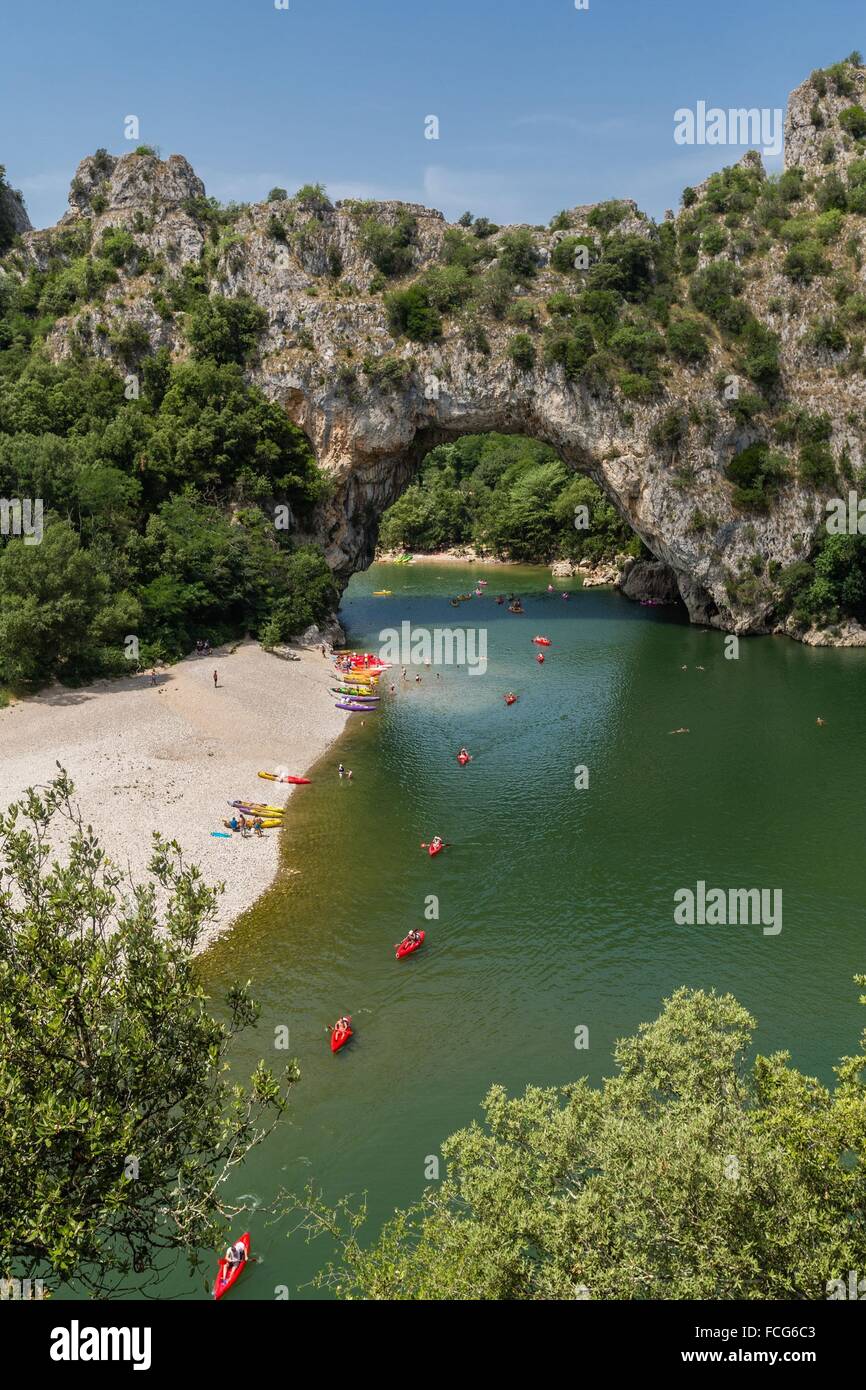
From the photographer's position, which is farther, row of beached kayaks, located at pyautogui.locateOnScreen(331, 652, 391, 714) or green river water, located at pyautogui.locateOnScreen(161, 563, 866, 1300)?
row of beached kayaks, located at pyautogui.locateOnScreen(331, 652, 391, 714)

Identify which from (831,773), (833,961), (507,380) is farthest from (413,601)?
(833,961)

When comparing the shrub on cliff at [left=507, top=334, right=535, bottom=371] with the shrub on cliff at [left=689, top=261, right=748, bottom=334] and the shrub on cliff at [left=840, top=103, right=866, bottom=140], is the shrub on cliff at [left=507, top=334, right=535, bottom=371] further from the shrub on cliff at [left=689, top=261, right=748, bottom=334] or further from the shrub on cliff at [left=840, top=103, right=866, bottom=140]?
the shrub on cliff at [left=840, top=103, right=866, bottom=140]

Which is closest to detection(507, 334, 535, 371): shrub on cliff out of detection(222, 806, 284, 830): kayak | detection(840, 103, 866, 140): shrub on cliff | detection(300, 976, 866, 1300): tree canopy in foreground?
detection(840, 103, 866, 140): shrub on cliff

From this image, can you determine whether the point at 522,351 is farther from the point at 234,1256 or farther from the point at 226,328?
the point at 234,1256

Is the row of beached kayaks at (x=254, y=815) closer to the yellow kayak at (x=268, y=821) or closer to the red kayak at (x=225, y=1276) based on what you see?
the yellow kayak at (x=268, y=821)

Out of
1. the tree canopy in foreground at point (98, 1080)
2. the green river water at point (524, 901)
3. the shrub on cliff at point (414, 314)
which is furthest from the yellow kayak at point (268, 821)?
the shrub on cliff at point (414, 314)

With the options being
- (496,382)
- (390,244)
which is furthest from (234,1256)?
(390,244)
